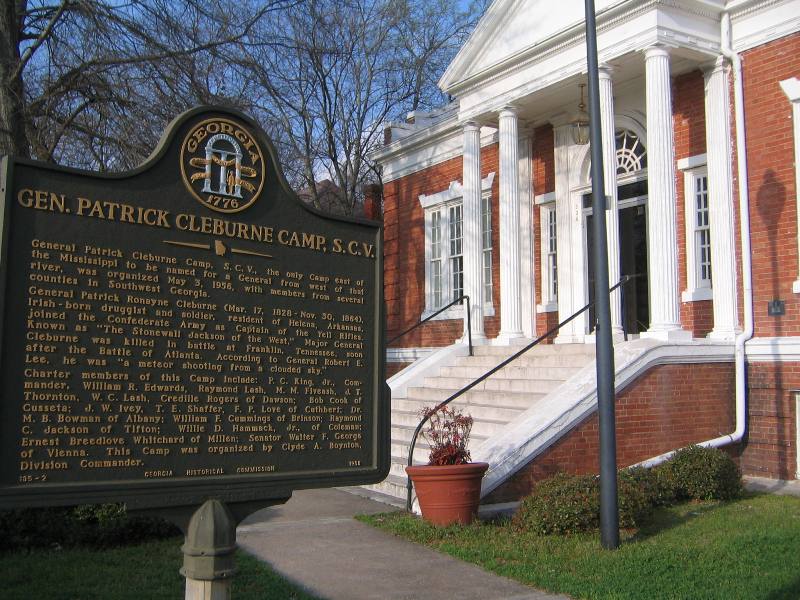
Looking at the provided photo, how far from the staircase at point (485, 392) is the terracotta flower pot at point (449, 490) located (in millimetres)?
1042

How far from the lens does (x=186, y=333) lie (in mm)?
3355

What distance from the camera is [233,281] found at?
3.53 metres

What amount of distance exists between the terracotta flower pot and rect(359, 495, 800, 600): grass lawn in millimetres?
156

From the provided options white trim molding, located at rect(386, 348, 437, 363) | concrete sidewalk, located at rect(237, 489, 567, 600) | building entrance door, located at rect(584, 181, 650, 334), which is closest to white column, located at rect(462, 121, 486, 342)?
building entrance door, located at rect(584, 181, 650, 334)

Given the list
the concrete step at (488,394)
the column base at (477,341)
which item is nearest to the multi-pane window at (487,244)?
the column base at (477,341)

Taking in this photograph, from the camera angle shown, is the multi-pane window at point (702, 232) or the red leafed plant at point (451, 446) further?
the multi-pane window at point (702, 232)

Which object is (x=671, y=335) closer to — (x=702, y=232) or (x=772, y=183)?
(x=702, y=232)

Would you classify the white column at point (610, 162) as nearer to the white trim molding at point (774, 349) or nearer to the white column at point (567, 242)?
the white column at point (567, 242)

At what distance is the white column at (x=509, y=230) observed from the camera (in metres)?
13.9

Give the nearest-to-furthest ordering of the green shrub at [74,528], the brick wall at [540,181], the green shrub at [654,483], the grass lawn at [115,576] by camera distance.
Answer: the grass lawn at [115,576] → the green shrub at [74,528] → the green shrub at [654,483] → the brick wall at [540,181]

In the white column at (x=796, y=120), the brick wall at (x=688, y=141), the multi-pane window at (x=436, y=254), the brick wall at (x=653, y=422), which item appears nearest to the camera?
the brick wall at (x=653, y=422)


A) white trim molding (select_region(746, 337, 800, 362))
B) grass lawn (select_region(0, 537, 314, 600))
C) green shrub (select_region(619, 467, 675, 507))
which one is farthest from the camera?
white trim molding (select_region(746, 337, 800, 362))

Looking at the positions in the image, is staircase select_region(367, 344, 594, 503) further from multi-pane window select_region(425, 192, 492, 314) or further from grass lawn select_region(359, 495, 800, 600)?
multi-pane window select_region(425, 192, 492, 314)

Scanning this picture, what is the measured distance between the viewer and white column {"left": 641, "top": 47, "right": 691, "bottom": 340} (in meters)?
11.2
